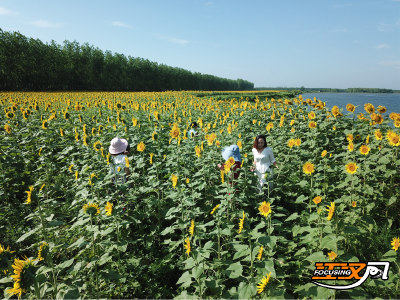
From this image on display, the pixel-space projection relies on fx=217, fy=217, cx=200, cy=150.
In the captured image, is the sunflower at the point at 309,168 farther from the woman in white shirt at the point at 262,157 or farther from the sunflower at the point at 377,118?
the sunflower at the point at 377,118

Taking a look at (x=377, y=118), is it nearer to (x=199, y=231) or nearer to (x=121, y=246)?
(x=199, y=231)

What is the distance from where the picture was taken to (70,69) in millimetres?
38938

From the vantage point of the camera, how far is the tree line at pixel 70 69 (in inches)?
1309

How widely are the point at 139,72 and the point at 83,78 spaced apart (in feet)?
43.8

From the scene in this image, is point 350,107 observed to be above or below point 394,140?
above

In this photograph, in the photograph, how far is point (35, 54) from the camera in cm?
3569

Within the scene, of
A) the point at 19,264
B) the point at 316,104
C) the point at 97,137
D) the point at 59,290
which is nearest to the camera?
the point at 19,264

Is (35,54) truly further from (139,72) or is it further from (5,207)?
(5,207)

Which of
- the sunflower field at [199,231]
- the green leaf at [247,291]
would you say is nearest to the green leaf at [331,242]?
the sunflower field at [199,231]

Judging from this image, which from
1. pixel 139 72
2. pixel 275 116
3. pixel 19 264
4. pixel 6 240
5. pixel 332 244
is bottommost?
pixel 6 240


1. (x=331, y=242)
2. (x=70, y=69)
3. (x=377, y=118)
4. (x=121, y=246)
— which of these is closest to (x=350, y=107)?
(x=377, y=118)

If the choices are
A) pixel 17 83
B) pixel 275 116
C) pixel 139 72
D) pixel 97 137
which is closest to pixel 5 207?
pixel 97 137

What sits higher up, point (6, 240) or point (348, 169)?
point (348, 169)

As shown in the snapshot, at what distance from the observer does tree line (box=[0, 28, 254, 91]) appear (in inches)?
1309
